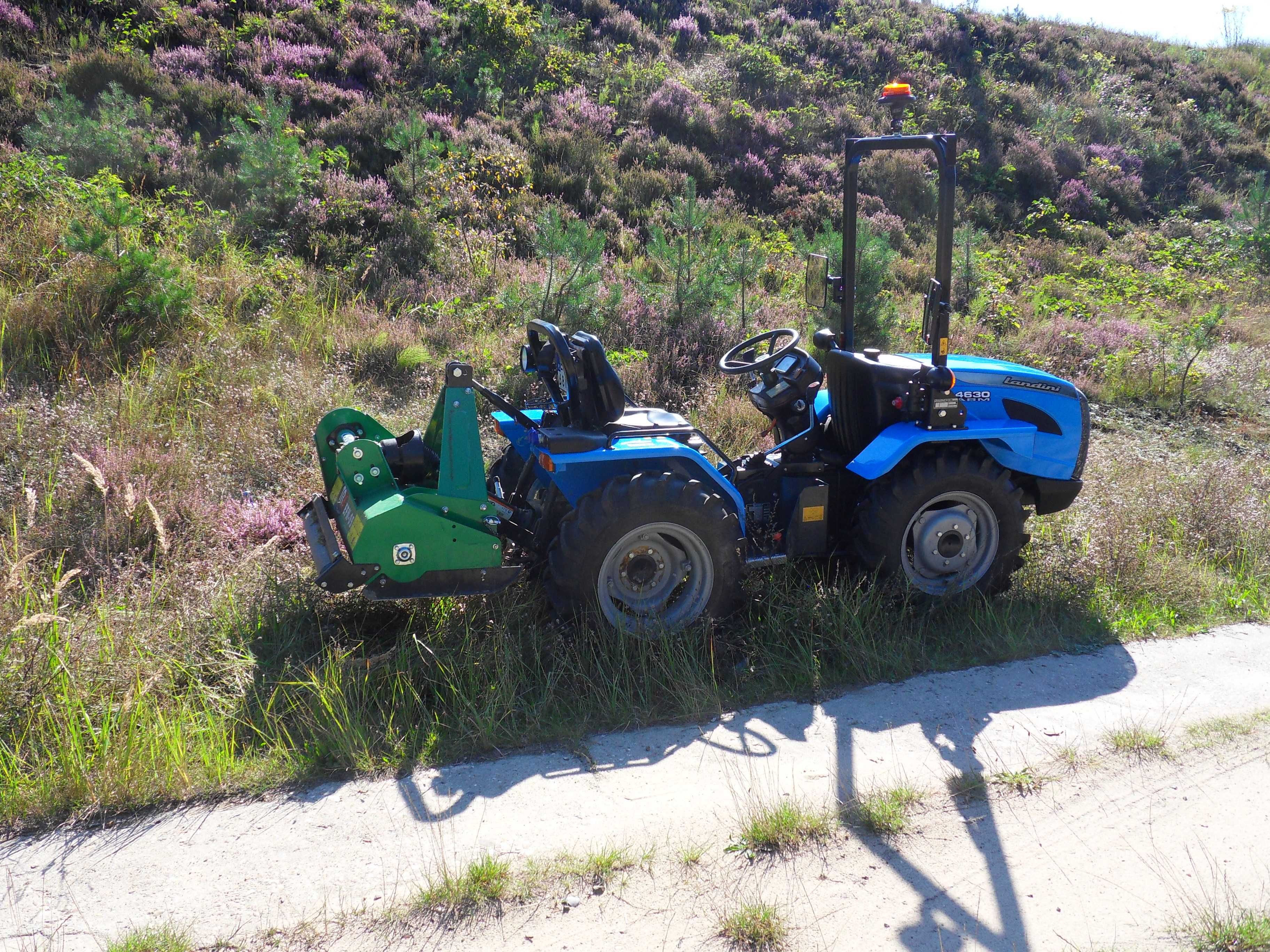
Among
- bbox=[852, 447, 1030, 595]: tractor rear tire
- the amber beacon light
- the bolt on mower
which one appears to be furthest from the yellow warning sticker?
the amber beacon light

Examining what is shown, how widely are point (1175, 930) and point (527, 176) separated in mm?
12312

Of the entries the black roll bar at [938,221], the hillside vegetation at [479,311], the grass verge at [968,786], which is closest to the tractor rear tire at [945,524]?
the hillside vegetation at [479,311]

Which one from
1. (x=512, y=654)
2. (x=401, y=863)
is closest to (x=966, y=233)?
(x=512, y=654)

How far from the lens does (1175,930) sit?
301 cm

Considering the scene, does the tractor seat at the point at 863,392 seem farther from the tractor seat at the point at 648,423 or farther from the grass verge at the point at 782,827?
the grass verge at the point at 782,827

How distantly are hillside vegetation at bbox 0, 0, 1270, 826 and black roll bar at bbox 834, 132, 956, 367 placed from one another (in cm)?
140

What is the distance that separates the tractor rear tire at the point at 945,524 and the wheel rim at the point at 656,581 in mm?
1025

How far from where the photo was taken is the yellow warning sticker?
13.3 ft

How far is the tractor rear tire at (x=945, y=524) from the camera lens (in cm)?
498

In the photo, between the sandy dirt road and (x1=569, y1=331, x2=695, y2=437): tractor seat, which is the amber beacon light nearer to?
(x1=569, y1=331, x2=695, y2=437): tractor seat

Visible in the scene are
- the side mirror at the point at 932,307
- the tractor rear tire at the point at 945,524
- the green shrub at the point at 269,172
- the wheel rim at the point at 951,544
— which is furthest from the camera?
the green shrub at the point at 269,172

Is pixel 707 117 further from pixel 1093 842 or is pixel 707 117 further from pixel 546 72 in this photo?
pixel 1093 842

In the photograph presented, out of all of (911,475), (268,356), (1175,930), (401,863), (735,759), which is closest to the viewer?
(1175,930)

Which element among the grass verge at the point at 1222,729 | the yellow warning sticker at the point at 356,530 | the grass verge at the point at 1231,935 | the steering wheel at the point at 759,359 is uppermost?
the steering wheel at the point at 759,359
